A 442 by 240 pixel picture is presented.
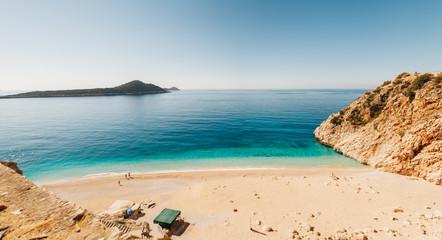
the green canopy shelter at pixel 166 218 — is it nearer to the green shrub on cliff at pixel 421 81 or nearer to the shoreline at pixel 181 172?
the shoreline at pixel 181 172

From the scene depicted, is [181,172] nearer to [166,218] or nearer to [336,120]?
[166,218]

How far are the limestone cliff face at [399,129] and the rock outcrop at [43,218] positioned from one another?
36750 millimetres

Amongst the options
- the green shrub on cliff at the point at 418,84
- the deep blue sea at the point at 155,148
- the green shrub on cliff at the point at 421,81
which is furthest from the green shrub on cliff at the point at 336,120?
the green shrub on cliff at the point at 421,81

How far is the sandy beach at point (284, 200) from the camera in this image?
13.8m

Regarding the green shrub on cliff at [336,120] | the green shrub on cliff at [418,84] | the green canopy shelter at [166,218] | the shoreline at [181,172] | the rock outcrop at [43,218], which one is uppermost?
the green shrub on cliff at [418,84]

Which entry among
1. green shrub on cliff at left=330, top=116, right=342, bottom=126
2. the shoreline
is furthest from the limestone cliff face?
the shoreline

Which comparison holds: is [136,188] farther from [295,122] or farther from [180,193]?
[295,122]

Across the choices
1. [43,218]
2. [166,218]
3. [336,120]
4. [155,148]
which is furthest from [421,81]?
[155,148]

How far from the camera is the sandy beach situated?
13.8 metres

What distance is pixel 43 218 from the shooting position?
25.6 feet

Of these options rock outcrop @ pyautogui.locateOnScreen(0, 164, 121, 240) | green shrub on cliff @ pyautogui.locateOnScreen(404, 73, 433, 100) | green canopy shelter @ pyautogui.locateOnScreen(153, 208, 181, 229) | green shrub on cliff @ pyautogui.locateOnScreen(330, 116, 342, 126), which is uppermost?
green shrub on cliff @ pyautogui.locateOnScreen(404, 73, 433, 100)

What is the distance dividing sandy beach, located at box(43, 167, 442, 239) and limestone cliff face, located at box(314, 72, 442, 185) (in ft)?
9.79

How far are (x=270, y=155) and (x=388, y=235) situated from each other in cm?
2255

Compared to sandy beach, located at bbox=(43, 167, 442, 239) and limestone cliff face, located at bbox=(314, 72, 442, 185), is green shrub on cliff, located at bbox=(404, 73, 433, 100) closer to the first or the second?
limestone cliff face, located at bbox=(314, 72, 442, 185)
